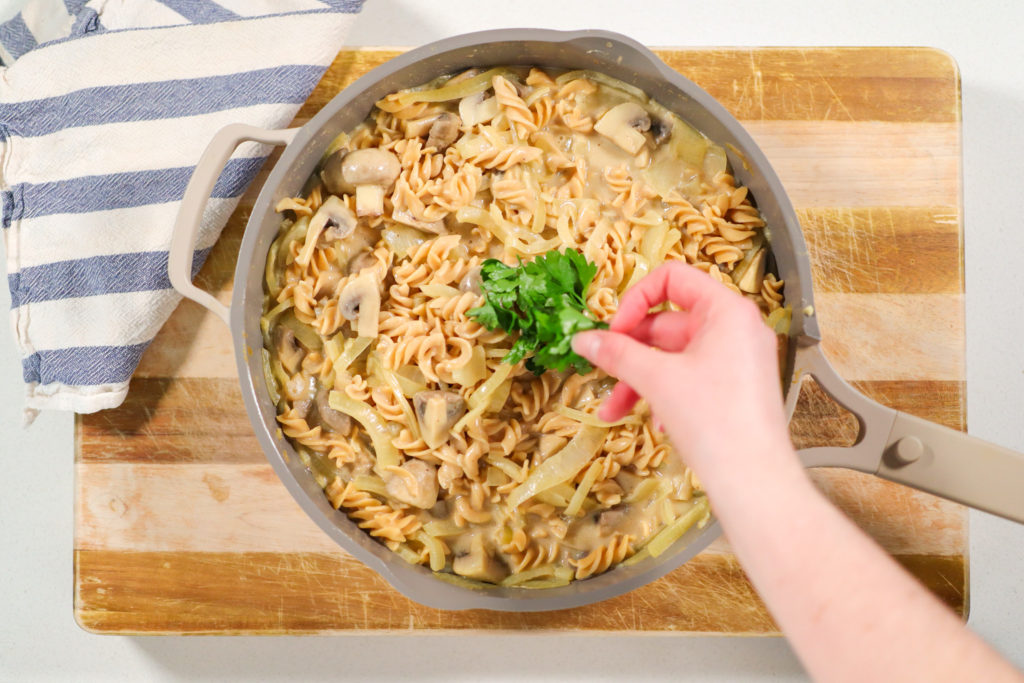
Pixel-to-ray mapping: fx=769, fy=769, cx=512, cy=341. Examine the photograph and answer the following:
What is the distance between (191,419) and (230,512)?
319mm

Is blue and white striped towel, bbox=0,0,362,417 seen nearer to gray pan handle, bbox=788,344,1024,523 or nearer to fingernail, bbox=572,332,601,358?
fingernail, bbox=572,332,601,358

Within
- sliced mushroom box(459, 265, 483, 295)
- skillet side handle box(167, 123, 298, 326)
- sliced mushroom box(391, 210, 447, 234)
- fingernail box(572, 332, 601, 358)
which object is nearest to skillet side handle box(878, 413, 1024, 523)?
fingernail box(572, 332, 601, 358)

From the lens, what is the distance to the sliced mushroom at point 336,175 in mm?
2242

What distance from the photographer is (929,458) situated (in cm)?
192

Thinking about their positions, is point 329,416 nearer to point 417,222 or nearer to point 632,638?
point 417,222

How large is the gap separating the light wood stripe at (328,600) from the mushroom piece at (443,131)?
1.31 metres

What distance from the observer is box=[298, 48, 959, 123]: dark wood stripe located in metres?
2.42

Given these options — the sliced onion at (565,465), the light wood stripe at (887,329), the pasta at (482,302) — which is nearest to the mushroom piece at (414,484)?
the pasta at (482,302)

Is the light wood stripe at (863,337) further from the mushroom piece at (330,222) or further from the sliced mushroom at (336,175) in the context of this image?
the sliced mushroom at (336,175)

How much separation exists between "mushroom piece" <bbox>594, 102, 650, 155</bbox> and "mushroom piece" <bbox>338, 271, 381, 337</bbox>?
0.81 m

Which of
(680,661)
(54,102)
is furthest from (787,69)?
(54,102)

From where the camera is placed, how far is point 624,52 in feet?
7.03

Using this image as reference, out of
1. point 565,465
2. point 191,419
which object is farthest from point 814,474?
point 191,419

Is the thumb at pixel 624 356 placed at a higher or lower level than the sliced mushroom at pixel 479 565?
higher
